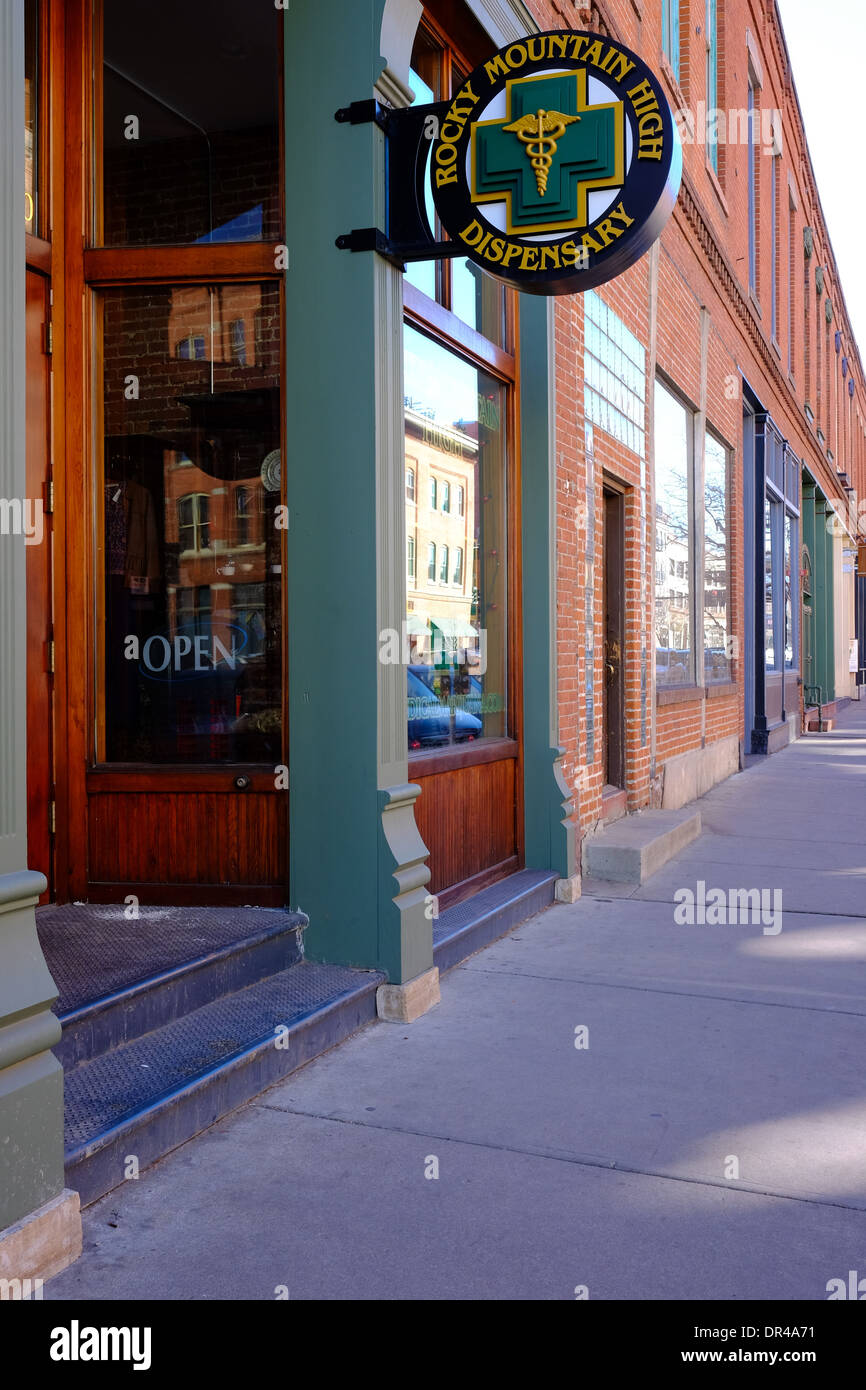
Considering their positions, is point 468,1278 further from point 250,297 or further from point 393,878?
point 250,297

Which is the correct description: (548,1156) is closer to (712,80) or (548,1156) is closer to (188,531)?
(188,531)

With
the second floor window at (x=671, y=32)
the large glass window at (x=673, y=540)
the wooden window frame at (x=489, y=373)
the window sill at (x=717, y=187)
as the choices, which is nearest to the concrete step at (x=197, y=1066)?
the wooden window frame at (x=489, y=373)

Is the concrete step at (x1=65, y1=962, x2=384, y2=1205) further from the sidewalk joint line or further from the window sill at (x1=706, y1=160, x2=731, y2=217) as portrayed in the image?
the window sill at (x1=706, y1=160, x2=731, y2=217)

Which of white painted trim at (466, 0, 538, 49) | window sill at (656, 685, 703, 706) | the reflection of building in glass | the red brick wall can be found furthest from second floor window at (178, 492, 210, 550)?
window sill at (656, 685, 703, 706)

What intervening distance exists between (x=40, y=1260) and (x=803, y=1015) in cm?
307

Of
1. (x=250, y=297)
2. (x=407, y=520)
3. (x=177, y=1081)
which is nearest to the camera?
(x=177, y=1081)

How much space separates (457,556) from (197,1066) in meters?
3.23

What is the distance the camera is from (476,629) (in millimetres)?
6328


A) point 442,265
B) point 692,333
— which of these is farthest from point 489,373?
point 692,333

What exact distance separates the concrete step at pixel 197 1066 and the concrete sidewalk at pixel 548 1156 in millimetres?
71

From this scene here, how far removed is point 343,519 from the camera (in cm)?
454

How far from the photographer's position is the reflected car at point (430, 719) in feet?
18.2

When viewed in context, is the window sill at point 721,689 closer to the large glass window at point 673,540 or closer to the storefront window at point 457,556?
the large glass window at point 673,540
